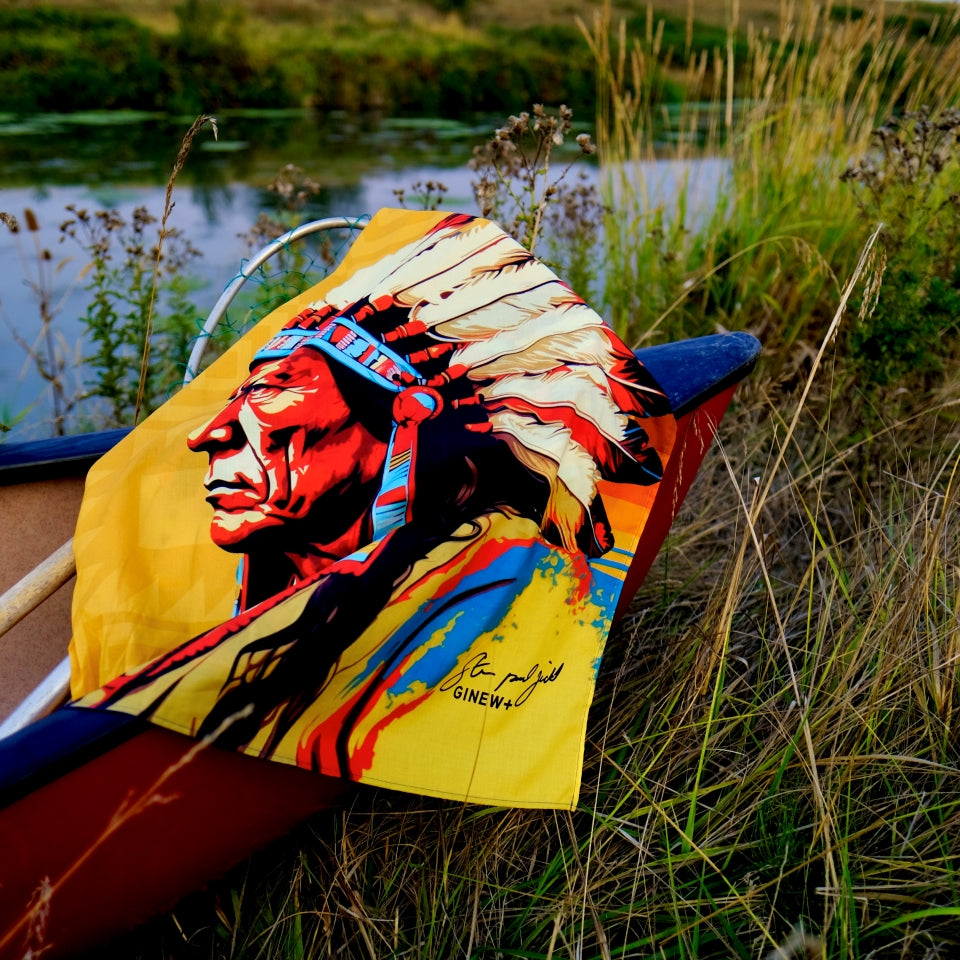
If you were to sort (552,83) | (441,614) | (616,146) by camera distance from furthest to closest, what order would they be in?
(552,83)
(616,146)
(441,614)

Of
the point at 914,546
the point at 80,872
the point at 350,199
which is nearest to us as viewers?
the point at 80,872

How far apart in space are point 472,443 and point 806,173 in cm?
253

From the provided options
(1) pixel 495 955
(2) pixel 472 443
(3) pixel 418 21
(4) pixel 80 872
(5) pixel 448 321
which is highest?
(3) pixel 418 21

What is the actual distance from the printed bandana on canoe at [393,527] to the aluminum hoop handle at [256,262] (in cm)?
13

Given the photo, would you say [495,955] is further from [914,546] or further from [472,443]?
[914,546]

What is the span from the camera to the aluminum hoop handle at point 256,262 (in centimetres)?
183

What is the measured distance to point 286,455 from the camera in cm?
155

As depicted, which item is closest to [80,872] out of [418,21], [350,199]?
[350,199]

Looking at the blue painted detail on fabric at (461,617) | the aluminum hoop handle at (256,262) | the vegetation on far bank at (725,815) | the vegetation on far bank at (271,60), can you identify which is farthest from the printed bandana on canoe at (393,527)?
the vegetation on far bank at (271,60)

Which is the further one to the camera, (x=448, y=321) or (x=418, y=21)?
(x=418, y=21)

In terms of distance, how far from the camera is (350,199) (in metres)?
6.49
